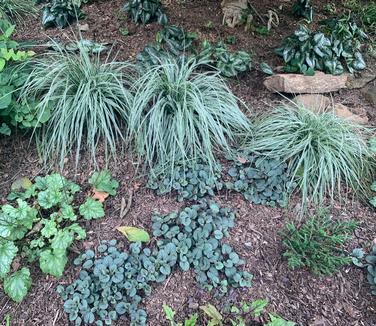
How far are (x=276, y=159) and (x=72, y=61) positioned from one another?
148 centimetres

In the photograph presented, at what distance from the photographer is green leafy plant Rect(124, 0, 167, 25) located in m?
3.50

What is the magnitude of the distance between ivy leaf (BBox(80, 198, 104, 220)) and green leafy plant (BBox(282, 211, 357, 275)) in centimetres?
105

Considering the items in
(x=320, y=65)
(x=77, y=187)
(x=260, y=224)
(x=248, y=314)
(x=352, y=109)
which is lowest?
(x=248, y=314)

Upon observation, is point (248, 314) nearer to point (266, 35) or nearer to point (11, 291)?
point (11, 291)

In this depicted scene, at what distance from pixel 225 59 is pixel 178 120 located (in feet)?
2.66

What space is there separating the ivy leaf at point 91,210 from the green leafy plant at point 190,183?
13.6 inches

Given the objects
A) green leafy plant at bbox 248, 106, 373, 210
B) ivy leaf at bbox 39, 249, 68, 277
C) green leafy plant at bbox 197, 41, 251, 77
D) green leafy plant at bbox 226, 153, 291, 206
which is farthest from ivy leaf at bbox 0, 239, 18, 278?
green leafy plant at bbox 197, 41, 251, 77

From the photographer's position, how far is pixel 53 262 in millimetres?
2166

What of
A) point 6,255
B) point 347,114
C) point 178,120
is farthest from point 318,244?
point 6,255

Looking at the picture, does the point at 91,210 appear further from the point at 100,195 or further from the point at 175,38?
the point at 175,38

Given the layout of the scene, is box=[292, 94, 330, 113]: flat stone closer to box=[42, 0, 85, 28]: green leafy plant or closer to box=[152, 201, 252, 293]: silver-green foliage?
box=[152, 201, 252, 293]: silver-green foliage

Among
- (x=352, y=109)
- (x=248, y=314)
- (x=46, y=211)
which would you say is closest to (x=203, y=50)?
(x=352, y=109)

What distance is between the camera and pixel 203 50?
10.6 feet

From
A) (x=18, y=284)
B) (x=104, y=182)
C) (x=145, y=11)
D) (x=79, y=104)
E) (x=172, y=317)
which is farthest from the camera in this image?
(x=145, y=11)
